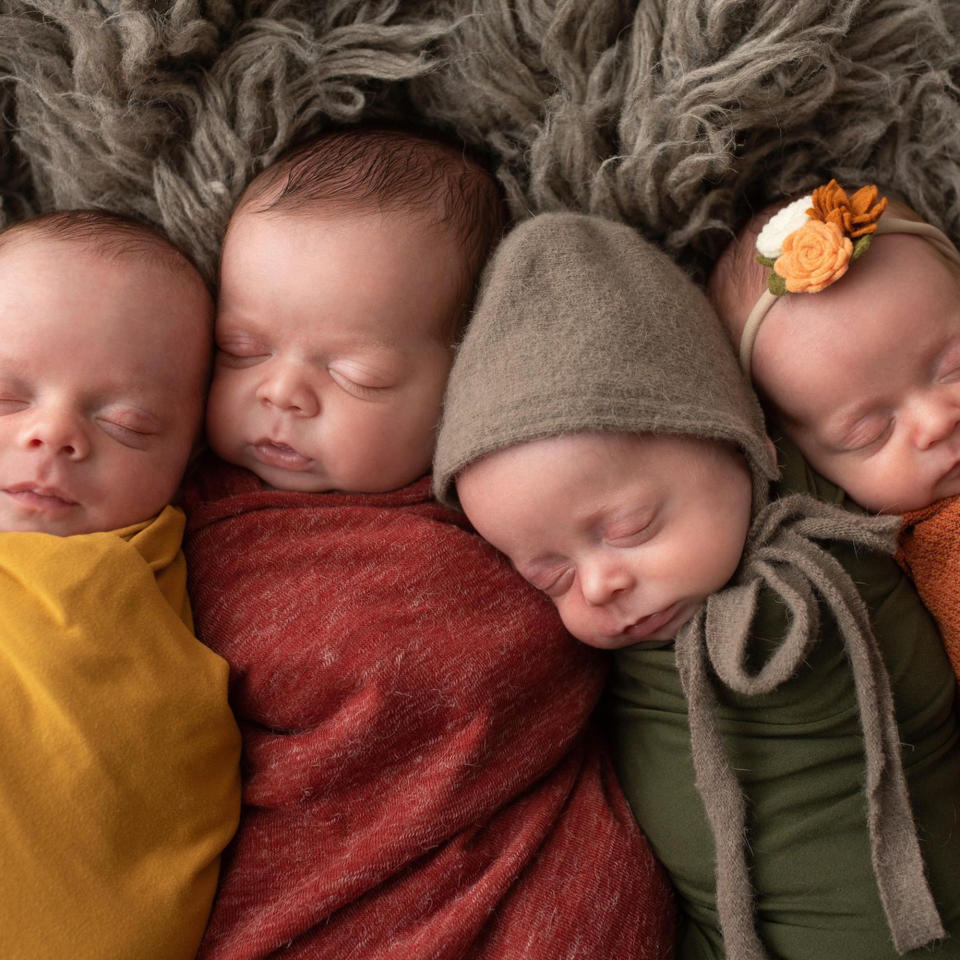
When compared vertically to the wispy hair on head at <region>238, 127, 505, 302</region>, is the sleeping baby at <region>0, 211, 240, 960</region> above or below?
below

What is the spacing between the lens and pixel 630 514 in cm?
115

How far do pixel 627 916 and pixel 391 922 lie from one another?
27 centimetres

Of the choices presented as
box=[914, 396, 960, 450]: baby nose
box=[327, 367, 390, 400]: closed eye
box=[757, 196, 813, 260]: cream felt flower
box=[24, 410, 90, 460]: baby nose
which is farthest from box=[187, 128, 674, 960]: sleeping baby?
box=[914, 396, 960, 450]: baby nose

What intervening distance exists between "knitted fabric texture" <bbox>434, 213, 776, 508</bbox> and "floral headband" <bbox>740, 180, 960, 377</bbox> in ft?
0.28

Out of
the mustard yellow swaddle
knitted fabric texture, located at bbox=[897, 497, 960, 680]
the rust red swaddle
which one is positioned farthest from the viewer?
knitted fabric texture, located at bbox=[897, 497, 960, 680]

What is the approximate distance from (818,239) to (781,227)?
70 mm

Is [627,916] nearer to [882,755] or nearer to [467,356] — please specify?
[882,755]

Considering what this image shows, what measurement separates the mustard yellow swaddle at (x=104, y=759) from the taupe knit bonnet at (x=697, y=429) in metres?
0.39

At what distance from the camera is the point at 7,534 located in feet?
3.80

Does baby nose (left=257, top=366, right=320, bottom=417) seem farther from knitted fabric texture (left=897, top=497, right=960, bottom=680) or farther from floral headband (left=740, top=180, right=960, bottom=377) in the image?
knitted fabric texture (left=897, top=497, right=960, bottom=680)

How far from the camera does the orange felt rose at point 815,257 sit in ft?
3.94

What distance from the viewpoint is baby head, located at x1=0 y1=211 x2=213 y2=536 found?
118 centimetres

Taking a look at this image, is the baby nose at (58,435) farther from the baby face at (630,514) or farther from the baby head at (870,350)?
the baby head at (870,350)

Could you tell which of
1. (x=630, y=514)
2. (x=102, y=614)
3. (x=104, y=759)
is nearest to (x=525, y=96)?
(x=630, y=514)
